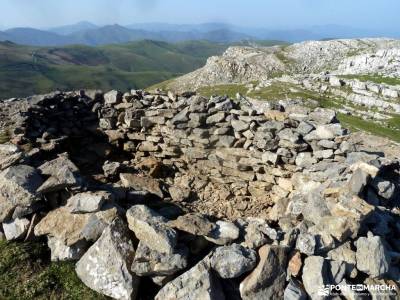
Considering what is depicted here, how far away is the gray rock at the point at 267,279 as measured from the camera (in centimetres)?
904

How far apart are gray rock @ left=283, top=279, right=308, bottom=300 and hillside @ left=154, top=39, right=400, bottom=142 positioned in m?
12.5

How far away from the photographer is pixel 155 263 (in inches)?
362

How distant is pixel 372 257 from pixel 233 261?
3473 mm

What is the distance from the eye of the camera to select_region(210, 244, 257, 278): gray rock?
9141 millimetres

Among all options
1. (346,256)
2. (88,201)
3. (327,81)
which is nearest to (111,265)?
(88,201)

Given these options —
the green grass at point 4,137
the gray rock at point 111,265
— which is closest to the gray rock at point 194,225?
the gray rock at point 111,265

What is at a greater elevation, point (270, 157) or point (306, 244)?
point (306, 244)

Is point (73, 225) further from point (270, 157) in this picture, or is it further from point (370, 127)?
point (370, 127)

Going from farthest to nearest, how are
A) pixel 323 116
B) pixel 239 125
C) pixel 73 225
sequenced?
1. pixel 239 125
2. pixel 323 116
3. pixel 73 225

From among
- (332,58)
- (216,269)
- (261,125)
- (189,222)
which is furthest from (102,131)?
(332,58)

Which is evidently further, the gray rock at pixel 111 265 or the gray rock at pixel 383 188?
the gray rock at pixel 383 188

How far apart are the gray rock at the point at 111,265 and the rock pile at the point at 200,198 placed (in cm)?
3

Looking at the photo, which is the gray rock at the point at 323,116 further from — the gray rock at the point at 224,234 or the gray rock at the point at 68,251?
the gray rock at the point at 68,251

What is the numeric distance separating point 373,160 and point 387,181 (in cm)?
87
